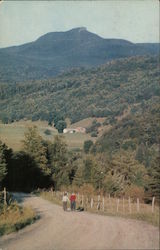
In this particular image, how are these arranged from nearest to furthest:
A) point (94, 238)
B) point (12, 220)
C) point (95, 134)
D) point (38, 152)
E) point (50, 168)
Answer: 1. point (94, 238)
2. point (12, 220)
3. point (95, 134)
4. point (38, 152)
5. point (50, 168)

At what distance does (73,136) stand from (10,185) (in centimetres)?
1573

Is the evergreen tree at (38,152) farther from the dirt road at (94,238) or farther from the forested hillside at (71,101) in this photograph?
the dirt road at (94,238)

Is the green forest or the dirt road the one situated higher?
the green forest

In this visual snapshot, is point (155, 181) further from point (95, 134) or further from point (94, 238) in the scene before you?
point (95, 134)

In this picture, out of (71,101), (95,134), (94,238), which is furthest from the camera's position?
(71,101)

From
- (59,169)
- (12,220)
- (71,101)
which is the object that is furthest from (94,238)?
(59,169)

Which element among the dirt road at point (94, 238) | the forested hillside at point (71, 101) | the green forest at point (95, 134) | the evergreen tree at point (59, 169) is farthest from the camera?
the evergreen tree at point (59, 169)

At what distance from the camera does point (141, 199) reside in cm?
699

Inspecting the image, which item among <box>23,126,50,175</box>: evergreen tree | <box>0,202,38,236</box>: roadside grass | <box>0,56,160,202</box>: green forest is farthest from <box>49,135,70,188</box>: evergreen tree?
<box>0,202,38,236</box>: roadside grass

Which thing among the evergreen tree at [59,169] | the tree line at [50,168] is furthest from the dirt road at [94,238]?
the evergreen tree at [59,169]

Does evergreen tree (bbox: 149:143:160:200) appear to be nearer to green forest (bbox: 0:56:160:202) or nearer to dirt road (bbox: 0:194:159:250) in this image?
green forest (bbox: 0:56:160:202)

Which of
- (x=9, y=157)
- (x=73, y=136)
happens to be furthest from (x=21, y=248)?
(x=9, y=157)

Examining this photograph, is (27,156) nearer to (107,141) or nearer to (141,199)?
(107,141)

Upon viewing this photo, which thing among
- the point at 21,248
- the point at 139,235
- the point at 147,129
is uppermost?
the point at 147,129
